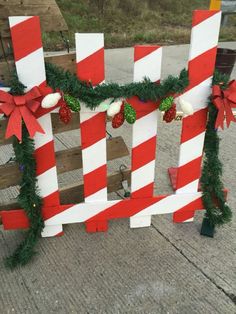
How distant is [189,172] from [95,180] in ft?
2.47

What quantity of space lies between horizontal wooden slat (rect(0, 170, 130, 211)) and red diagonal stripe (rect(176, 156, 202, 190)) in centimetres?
47

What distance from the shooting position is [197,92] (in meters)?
2.52

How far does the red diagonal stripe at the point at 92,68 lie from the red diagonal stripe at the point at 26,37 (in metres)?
0.30

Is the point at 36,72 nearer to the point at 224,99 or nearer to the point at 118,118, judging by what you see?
the point at 118,118

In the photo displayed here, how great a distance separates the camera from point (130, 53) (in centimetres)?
988

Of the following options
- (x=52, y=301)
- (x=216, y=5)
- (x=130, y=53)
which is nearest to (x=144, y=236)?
(x=52, y=301)

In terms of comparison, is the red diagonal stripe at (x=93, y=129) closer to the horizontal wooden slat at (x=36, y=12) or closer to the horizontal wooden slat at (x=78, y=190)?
the horizontal wooden slat at (x=78, y=190)

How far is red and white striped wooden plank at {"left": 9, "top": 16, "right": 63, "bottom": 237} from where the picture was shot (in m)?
2.14

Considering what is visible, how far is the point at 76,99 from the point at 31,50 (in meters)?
0.41

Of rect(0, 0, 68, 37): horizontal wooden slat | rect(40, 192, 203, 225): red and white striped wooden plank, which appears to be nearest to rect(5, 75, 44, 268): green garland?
rect(40, 192, 203, 225): red and white striped wooden plank

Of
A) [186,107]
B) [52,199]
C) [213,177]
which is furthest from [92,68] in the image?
[213,177]

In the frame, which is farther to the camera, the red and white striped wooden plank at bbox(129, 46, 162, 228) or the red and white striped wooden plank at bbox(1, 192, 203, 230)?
the red and white striped wooden plank at bbox(1, 192, 203, 230)

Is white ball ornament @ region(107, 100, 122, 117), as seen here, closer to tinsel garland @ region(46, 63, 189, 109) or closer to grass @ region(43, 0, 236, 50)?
tinsel garland @ region(46, 63, 189, 109)

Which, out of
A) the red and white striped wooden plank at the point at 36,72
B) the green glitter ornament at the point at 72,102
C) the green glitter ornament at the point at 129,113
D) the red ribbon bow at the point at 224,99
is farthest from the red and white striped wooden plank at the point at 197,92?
the red and white striped wooden plank at the point at 36,72
